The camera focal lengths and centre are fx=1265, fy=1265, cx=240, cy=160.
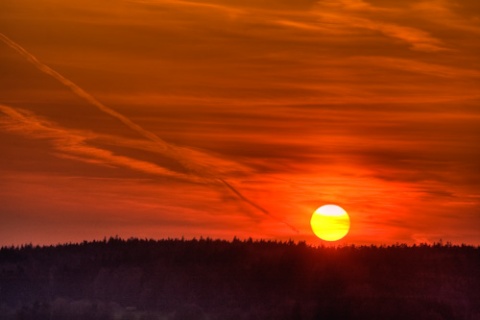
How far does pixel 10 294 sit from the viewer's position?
34438 millimetres

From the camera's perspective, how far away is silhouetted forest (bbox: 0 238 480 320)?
104 ft

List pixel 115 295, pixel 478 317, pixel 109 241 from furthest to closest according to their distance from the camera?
1. pixel 109 241
2. pixel 115 295
3. pixel 478 317

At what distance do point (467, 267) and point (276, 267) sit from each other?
5220 millimetres

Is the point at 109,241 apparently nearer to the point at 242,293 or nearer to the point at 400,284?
the point at 242,293

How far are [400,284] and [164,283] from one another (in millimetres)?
6266

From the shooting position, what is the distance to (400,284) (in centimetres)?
3334

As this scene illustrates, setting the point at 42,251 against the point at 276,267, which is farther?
the point at 42,251

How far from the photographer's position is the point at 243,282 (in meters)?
33.5

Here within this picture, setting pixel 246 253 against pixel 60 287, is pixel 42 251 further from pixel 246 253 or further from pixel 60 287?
pixel 246 253

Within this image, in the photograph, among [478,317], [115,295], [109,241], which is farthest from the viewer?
[109,241]

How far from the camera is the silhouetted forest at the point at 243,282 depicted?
104 ft

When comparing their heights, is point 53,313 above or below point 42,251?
below

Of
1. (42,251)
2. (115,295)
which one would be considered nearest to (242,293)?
(115,295)

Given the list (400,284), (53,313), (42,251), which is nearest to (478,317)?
(400,284)
